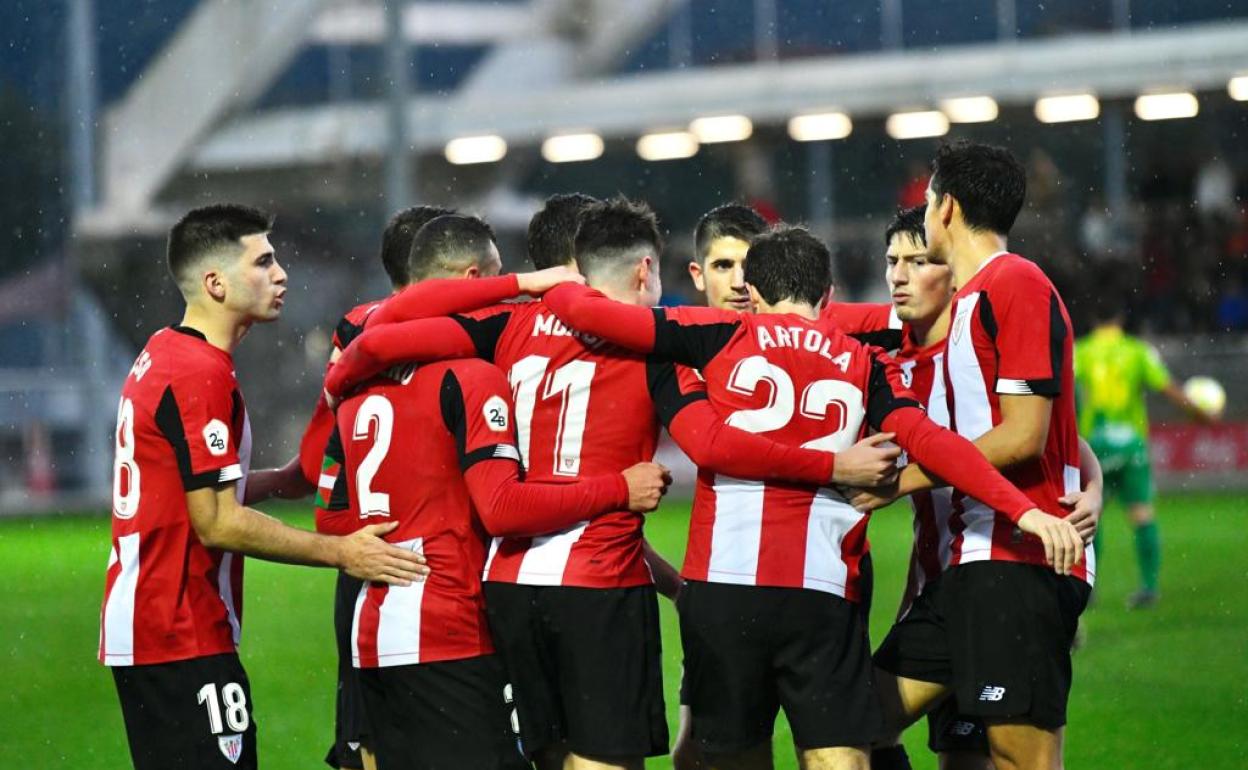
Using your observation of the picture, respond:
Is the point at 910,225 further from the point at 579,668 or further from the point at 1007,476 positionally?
the point at 579,668

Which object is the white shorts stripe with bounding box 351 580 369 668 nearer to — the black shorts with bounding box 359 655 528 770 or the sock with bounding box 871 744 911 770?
the black shorts with bounding box 359 655 528 770

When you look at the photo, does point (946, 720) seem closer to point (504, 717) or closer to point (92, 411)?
point (504, 717)

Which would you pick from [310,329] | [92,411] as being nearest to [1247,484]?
[310,329]

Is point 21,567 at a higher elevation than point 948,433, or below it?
below

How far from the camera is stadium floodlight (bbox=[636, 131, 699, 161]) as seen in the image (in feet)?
92.8

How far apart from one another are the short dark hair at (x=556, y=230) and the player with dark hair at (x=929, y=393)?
1.06 meters

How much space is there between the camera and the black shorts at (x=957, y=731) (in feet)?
18.7

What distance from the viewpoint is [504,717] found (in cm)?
520

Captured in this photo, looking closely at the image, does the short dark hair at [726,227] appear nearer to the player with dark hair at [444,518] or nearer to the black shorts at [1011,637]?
the player with dark hair at [444,518]

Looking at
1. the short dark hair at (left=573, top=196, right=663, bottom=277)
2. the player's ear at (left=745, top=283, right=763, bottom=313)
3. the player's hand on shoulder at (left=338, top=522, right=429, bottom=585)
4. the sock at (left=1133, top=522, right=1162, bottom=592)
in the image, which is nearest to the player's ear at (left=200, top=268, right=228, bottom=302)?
the player's hand on shoulder at (left=338, top=522, right=429, bottom=585)

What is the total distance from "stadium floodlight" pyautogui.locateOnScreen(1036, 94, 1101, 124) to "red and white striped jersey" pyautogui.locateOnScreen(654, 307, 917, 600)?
21916 millimetres

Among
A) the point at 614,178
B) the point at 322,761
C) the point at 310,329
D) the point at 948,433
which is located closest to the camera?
the point at 948,433

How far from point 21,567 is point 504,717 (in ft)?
48.4

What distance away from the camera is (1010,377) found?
5.10 metres
